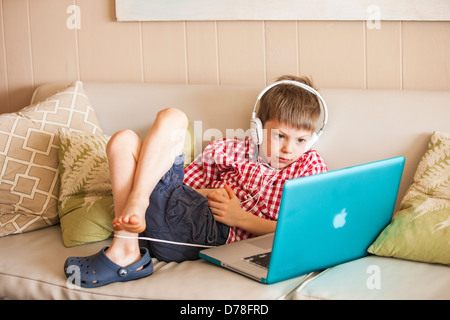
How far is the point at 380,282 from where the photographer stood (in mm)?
1217

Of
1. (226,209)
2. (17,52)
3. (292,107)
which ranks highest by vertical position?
(17,52)

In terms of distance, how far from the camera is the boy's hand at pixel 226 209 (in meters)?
1.45

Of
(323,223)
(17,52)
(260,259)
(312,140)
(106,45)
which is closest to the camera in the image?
(323,223)

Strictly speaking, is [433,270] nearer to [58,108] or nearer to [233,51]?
[233,51]

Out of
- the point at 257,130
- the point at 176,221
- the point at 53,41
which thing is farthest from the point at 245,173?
the point at 53,41

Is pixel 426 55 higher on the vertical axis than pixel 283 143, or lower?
higher

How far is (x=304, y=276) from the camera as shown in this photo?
50.6 inches

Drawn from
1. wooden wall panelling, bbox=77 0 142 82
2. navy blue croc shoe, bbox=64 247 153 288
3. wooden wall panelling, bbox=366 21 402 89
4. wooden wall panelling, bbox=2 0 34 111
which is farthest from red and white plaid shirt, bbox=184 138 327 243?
wooden wall panelling, bbox=2 0 34 111

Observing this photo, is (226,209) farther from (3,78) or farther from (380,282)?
(3,78)

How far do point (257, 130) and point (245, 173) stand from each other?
0.13 m

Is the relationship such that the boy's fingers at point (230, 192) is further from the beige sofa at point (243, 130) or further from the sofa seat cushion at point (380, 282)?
the sofa seat cushion at point (380, 282)

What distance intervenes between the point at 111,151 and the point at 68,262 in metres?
0.28

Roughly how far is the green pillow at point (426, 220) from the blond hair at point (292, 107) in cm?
33

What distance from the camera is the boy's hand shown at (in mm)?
1449
